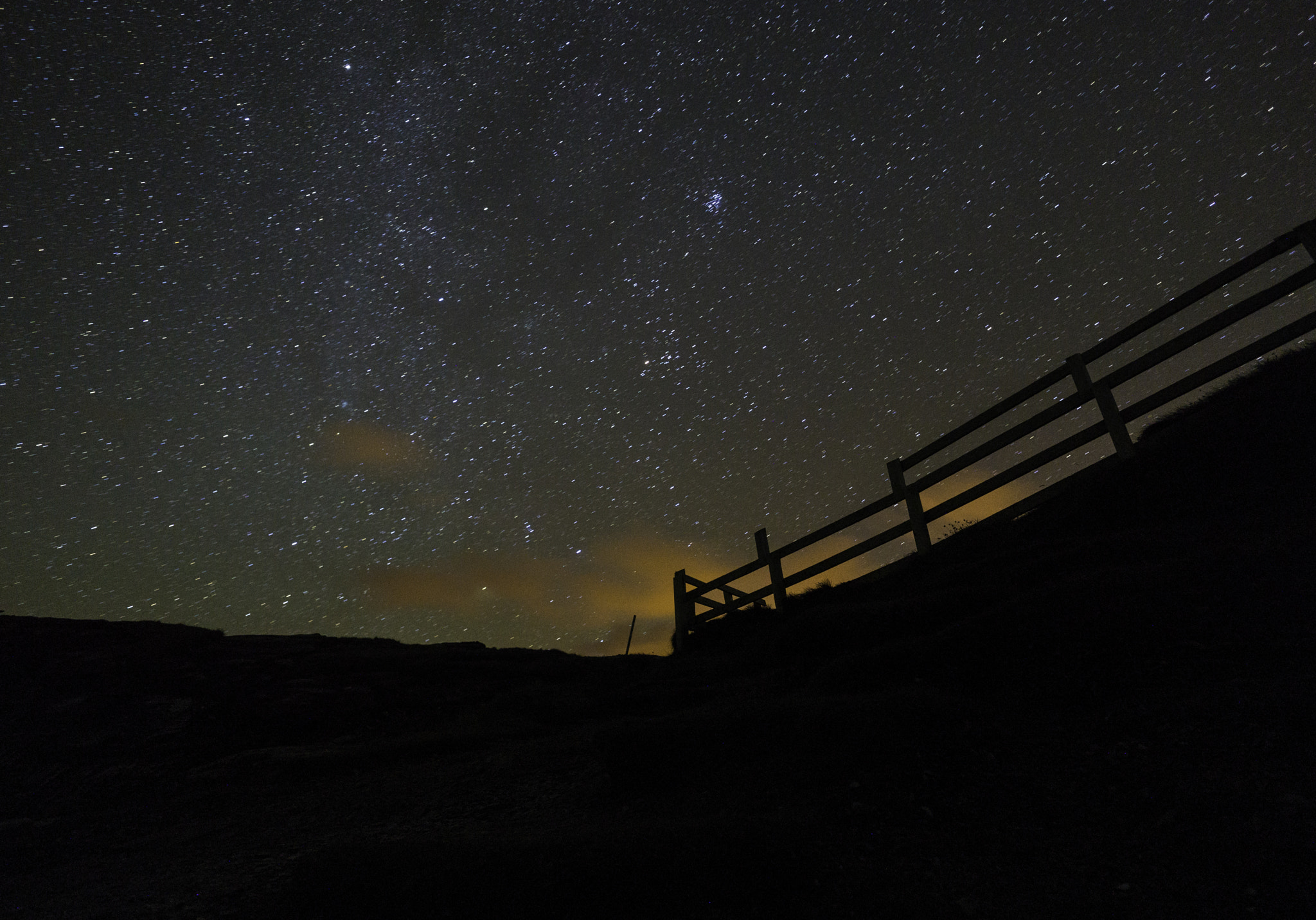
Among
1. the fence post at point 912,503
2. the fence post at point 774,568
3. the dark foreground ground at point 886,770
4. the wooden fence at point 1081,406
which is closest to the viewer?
the dark foreground ground at point 886,770

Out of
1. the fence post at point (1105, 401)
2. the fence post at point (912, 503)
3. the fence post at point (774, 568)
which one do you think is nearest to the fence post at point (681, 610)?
the fence post at point (774, 568)

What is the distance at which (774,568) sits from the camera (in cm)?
968

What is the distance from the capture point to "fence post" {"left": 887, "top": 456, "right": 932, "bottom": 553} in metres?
7.81

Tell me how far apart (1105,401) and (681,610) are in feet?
24.0

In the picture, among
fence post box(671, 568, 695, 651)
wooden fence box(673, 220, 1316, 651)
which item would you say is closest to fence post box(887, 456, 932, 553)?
wooden fence box(673, 220, 1316, 651)

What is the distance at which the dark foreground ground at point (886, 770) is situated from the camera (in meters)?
2.42

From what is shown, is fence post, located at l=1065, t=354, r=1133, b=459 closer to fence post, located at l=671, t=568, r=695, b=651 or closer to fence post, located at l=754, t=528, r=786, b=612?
fence post, located at l=754, t=528, r=786, b=612

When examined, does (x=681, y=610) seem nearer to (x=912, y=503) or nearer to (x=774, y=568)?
(x=774, y=568)

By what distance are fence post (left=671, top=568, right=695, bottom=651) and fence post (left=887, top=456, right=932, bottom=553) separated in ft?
15.2

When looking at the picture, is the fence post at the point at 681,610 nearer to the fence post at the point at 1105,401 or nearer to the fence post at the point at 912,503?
the fence post at the point at 912,503

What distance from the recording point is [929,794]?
2.98 m

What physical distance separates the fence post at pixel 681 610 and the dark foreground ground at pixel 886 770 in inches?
130

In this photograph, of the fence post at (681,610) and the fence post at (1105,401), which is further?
the fence post at (681,610)

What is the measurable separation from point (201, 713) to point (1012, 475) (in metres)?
10.9
